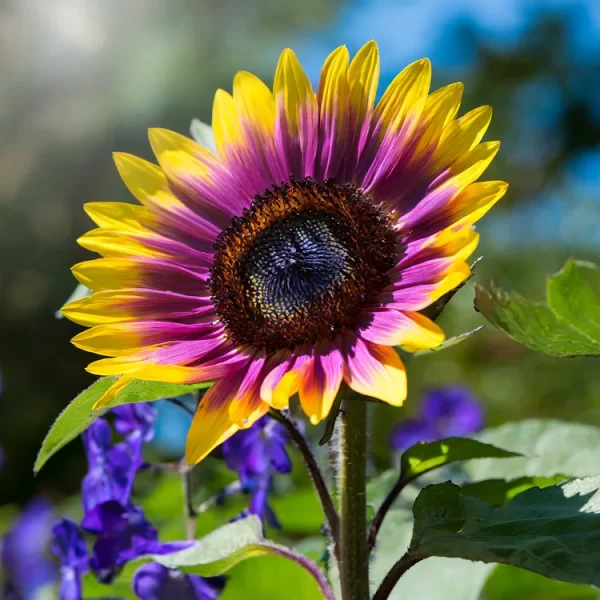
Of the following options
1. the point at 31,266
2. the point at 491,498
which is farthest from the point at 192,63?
the point at 491,498

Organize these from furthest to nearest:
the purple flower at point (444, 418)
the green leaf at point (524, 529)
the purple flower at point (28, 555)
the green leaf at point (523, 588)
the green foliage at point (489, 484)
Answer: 1. the purple flower at point (444, 418)
2. the purple flower at point (28, 555)
3. the green leaf at point (523, 588)
4. the green foliage at point (489, 484)
5. the green leaf at point (524, 529)

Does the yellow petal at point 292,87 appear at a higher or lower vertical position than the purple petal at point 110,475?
higher

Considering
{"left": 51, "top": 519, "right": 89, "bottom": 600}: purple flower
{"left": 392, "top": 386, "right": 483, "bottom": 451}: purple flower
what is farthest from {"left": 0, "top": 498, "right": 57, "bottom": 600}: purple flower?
{"left": 392, "top": 386, "right": 483, "bottom": 451}: purple flower

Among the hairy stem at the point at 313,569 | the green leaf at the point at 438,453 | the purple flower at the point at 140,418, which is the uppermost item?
the purple flower at the point at 140,418

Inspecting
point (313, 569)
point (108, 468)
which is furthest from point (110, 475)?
point (313, 569)

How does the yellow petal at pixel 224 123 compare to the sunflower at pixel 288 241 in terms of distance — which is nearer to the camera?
the sunflower at pixel 288 241

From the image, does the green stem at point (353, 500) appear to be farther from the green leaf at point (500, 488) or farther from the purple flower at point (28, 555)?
the purple flower at point (28, 555)

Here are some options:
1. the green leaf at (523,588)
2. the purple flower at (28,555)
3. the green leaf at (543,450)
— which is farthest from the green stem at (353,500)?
the purple flower at (28,555)

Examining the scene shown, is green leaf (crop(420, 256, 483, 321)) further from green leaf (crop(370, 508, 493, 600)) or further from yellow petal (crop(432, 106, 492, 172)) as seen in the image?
green leaf (crop(370, 508, 493, 600))
